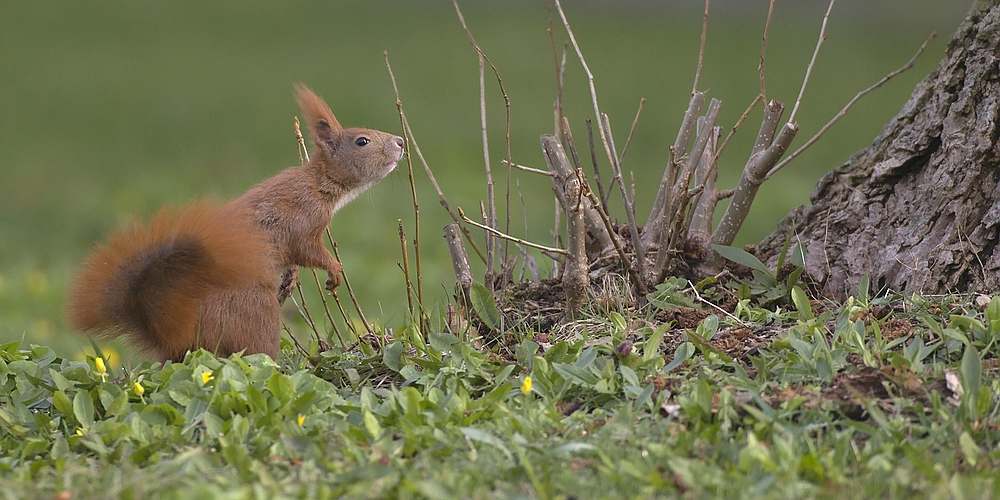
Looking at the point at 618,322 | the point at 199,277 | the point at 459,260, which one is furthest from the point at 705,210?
the point at 199,277

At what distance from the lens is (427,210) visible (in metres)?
8.94

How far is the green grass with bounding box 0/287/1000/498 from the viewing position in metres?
2.11

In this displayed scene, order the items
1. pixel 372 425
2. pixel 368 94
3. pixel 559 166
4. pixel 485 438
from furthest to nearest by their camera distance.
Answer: pixel 368 94, pixel 559 166, pixel 372 425, pixel 485 438

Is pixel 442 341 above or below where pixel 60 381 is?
above

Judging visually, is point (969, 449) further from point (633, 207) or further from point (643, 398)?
point (633, 207)

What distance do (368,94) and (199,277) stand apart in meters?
7.95

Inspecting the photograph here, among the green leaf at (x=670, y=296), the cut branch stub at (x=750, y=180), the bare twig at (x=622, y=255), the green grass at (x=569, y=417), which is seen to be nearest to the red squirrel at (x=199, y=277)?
the green grass at (x=569, y=417)

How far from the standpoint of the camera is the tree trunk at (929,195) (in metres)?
3.10

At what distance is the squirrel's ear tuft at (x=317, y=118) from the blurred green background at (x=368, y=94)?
8.71ft

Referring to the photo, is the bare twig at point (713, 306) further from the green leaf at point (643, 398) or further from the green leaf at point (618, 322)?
the green leaf at point (643, 398)

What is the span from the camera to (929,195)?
323 cm

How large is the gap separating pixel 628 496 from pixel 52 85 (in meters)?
11.1

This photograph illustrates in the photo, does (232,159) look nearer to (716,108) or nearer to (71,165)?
(71,165)

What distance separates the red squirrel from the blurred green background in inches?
115
